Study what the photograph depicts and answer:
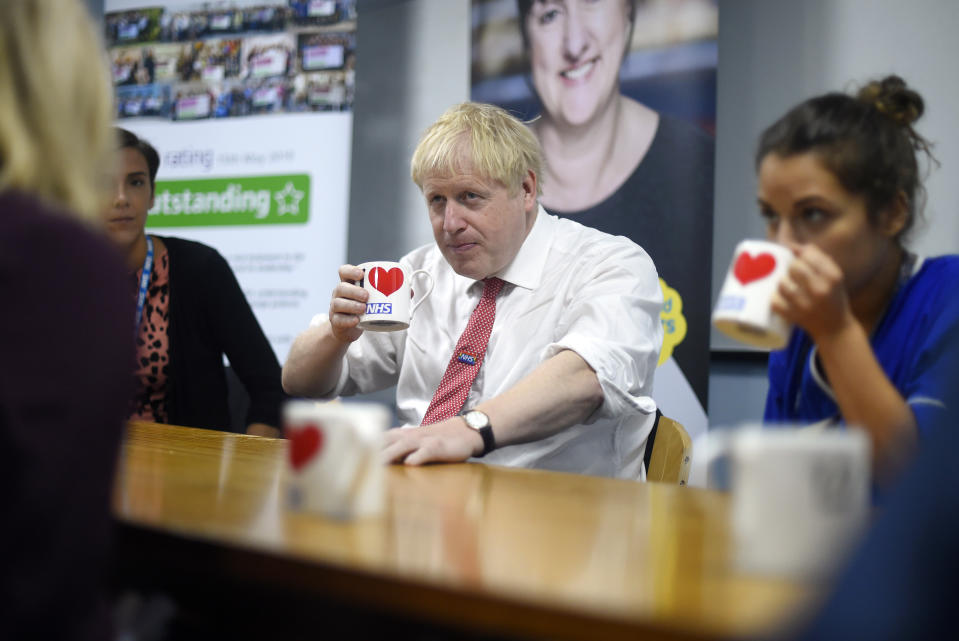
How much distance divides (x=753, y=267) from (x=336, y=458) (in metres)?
0.55

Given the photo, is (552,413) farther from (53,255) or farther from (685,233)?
(685,233)

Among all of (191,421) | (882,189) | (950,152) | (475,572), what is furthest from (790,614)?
(950,152)

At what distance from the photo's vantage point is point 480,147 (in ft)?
6.22

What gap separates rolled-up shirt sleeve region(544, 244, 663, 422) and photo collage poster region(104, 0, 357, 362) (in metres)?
2.01

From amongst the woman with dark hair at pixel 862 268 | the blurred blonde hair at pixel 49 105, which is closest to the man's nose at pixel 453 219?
the woman with dark hair at pixel 862 268

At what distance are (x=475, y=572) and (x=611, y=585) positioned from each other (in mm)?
106

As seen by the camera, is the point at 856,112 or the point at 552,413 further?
the point at 552,413

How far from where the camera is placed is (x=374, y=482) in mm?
877

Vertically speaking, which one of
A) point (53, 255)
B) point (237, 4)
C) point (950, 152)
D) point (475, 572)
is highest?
point (237, 4)

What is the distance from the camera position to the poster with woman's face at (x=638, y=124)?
2.75m

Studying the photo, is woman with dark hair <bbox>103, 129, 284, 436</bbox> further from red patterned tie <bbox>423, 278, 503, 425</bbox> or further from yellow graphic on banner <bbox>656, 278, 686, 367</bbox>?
yellow graphic on banner <bbox>656, 278, 686, 367</bbox>

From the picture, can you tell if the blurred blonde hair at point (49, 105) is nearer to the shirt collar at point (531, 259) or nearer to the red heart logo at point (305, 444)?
the red heart logo at point (305, 444)

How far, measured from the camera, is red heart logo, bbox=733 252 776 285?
3.41ft

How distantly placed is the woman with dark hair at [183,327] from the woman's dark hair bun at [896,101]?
5.93 ft
